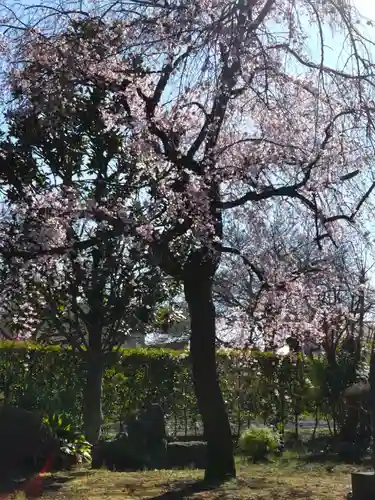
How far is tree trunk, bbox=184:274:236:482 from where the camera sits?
28.0 ft

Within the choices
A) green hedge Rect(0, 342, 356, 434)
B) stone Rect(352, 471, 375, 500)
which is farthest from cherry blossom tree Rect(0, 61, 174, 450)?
stone Rect(352, 471, 375, 500)

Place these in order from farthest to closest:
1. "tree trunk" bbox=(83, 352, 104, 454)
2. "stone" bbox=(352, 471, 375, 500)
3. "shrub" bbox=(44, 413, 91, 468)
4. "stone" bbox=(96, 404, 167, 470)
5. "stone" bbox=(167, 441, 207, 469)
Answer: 1. "tree trunk" bbox=(83, 352, 104, 454)
2. "stone" bbox=(167, 441, 207, 469)
3. "stone" bbox=(96, 404, 167, 470)
4. "shrub" bbox=(44, 413, 91, 468)
5. "stone" bbox=(352, 471, 375, 500)

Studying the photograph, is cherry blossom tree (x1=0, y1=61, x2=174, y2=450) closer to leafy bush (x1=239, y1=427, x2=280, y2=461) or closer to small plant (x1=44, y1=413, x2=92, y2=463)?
small plant (x1=44, y1=413, x2=92, y2=463)

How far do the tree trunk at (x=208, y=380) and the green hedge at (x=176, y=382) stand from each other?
19.5 feet

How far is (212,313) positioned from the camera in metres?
8.75

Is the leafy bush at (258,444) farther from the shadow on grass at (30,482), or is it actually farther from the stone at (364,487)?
the stone at (364,487)

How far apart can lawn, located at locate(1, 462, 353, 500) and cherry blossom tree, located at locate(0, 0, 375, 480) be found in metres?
0.53

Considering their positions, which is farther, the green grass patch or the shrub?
the shrub

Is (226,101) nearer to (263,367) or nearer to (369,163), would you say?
(369,163)

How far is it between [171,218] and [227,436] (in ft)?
8.37

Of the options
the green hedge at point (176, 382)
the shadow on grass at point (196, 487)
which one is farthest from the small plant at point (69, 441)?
the green hedge at point (176, 382)

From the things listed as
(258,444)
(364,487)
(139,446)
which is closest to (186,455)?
(139,446)

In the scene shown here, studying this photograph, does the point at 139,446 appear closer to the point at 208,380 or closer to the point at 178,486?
the point at 178,486

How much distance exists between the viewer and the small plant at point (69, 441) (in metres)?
10.5
